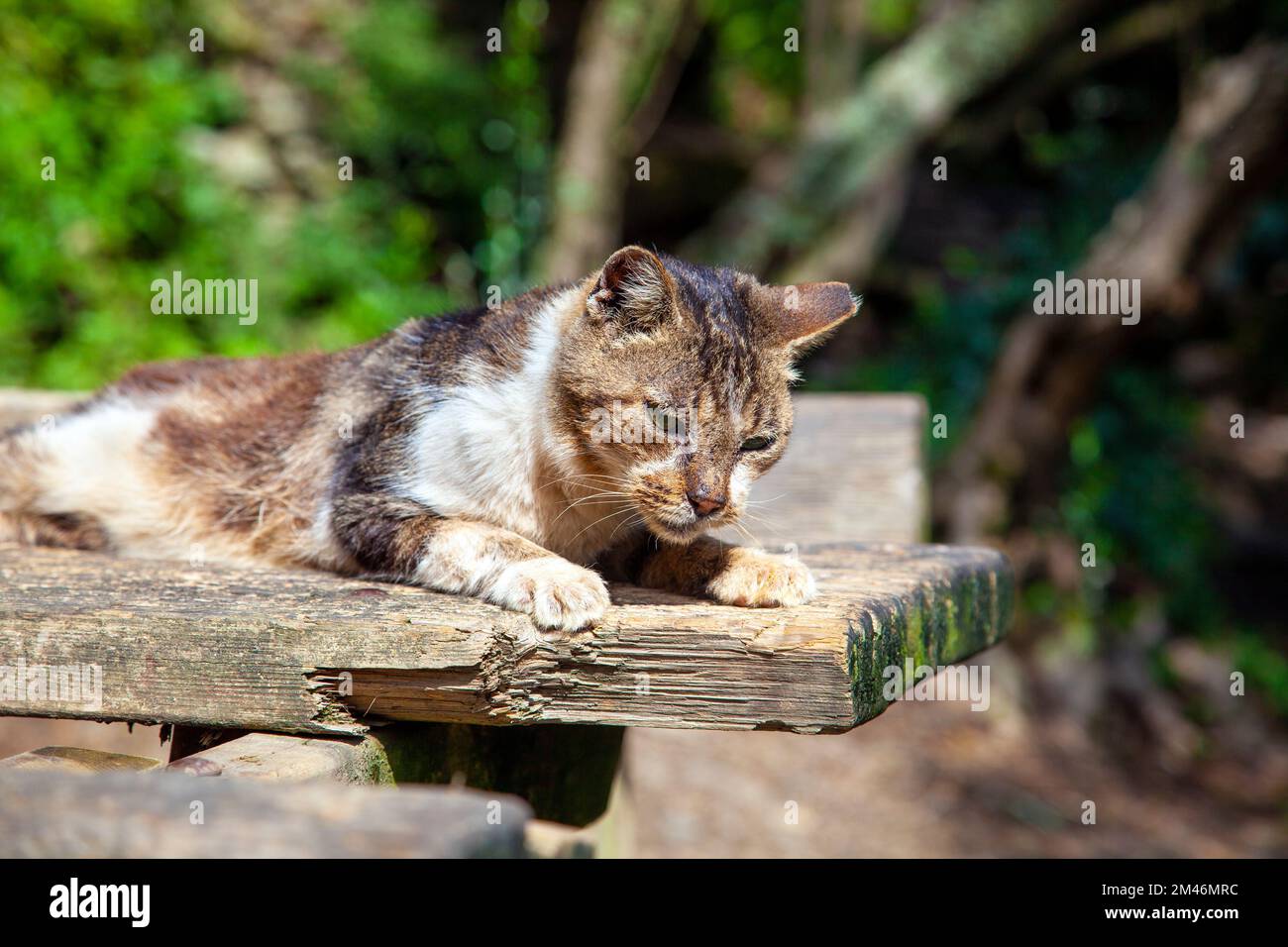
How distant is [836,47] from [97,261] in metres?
5.45

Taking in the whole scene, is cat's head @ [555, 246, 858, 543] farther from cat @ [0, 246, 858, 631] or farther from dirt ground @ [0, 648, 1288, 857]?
dirt ground @ [0, 648, 1288, 857]

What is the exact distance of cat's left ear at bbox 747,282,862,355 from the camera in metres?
3.02

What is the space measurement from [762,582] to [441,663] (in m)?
0.69

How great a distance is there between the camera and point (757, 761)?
652 cm

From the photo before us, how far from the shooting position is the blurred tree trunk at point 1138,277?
6.32m

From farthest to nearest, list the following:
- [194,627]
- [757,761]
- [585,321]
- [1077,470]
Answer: [1077,470], [757,761], [585,321], [194,627]

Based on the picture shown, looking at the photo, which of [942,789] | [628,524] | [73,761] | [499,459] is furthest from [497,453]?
[942,789]

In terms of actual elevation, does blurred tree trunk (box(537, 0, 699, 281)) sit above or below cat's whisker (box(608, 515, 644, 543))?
above

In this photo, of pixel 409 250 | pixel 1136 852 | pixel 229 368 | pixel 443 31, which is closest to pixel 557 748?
pixel 229 368

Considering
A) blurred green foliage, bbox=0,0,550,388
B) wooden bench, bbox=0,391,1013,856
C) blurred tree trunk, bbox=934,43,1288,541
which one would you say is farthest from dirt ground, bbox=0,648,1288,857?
wooden bench, bbox=0,391,1013,856

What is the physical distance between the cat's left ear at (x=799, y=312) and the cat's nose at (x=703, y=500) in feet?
1.77

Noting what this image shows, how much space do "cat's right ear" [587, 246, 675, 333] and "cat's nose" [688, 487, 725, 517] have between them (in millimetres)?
433

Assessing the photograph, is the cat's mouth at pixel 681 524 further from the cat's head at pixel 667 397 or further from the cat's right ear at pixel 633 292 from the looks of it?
the cat's right ear at pixel 633 292
